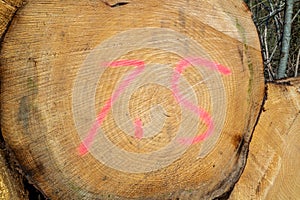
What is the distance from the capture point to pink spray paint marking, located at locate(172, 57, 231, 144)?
1.40 metres

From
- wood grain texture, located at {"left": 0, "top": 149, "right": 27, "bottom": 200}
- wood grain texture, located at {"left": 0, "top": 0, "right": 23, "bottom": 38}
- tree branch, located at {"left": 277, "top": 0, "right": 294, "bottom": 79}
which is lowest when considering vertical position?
tree branch, located at {"left": 277, "top": 0, "right": 294, "bottom": 79}

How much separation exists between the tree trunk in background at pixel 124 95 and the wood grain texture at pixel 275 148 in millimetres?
171

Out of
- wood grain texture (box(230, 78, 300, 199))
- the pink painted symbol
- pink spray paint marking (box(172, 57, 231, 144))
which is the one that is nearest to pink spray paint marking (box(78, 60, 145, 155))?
the pink painted symbol

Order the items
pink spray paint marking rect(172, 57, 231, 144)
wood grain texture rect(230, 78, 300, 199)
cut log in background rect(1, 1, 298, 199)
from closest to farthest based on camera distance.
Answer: cut log in background rect(1, 1, 298, 199), pink spray paint marking rect(172, 57, 231, 144), wood grain texture rect(230, 78, 300, 199)

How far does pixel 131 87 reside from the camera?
4.41ft

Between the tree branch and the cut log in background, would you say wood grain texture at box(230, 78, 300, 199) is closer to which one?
the cut log in background

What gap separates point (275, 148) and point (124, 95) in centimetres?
63

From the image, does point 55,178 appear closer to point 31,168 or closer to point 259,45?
point 31,168

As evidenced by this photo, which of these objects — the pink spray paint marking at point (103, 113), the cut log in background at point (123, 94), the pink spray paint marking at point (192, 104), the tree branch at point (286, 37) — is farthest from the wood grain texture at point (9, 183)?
the tree branch at point (286, 37)

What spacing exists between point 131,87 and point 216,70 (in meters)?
0.27

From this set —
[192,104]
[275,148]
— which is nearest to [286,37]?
[275,148]

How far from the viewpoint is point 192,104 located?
1.42 m

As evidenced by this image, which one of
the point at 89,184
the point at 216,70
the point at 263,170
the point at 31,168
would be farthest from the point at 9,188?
the point at 263,170

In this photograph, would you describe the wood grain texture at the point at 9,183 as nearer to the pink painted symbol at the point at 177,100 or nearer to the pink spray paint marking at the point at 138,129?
the pink painted symbol at the point at 177,100
